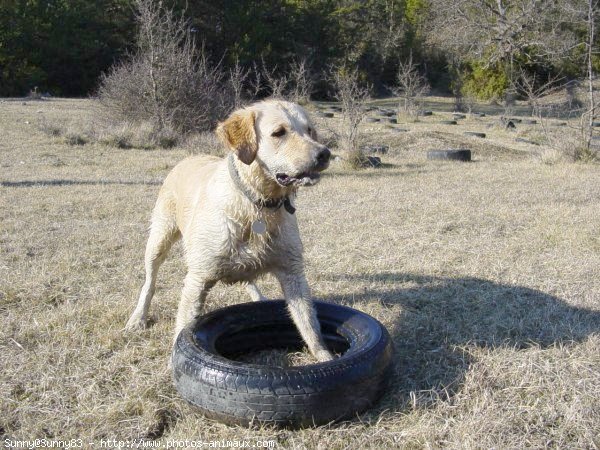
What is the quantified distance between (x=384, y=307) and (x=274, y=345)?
3.22 ft

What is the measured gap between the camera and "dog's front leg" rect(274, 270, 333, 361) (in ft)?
11.3

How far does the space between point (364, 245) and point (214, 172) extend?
2488mm

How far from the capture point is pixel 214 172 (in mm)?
3936

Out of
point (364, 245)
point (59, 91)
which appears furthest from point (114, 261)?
point (59, 91)

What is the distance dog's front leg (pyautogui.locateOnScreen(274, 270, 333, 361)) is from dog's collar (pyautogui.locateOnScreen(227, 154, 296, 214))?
1.29 ft

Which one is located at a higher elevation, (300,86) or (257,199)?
(300,86)

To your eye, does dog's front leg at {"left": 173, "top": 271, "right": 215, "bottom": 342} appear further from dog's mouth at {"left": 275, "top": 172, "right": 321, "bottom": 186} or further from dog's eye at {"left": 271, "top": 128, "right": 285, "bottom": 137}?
dog's eye at {"left": 271, "top": 128, "right": 285, "bottom": 137}

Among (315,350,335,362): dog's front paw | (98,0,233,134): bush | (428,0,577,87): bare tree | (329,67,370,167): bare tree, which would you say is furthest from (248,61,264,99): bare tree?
(315,350,335,362): dog's front paw

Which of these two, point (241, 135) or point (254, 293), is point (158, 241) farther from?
point (241, 135)

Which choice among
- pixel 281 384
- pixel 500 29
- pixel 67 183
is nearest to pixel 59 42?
pixel 500 29

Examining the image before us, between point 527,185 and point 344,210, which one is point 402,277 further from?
point 527,185

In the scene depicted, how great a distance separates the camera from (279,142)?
3400 millimetres

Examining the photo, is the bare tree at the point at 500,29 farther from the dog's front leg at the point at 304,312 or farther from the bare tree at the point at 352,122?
the dog's front leg at the point at 304,312

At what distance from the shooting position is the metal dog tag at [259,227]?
3381 mm
